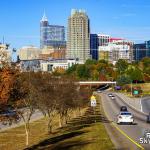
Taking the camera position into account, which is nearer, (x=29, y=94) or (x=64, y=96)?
(x=29, y=94)

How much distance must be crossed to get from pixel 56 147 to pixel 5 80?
8.74 metres

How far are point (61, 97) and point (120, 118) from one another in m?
6.92

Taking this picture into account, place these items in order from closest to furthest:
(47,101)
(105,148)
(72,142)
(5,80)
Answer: (5,80) → (105,148) → (72,142) → (47,101)

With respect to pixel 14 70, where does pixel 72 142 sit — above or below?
below

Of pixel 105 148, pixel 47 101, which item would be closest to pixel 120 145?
pixel 105 148

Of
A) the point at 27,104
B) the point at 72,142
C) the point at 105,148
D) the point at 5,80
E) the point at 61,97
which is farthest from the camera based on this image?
the point at 61,97

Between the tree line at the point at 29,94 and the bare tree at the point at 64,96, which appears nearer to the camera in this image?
the tree line at the point at 29,94

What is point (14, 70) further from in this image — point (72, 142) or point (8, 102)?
point (72, 142)

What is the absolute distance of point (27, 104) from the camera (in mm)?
39562

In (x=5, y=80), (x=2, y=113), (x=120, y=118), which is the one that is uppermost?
(x=5, y=80)

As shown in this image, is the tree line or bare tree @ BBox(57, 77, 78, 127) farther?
bare tree @ BBox(57, 77, 78, 127)

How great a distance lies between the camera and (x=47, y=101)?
1726 inches

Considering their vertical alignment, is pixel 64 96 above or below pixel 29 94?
below

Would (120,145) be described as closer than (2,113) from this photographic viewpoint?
No
